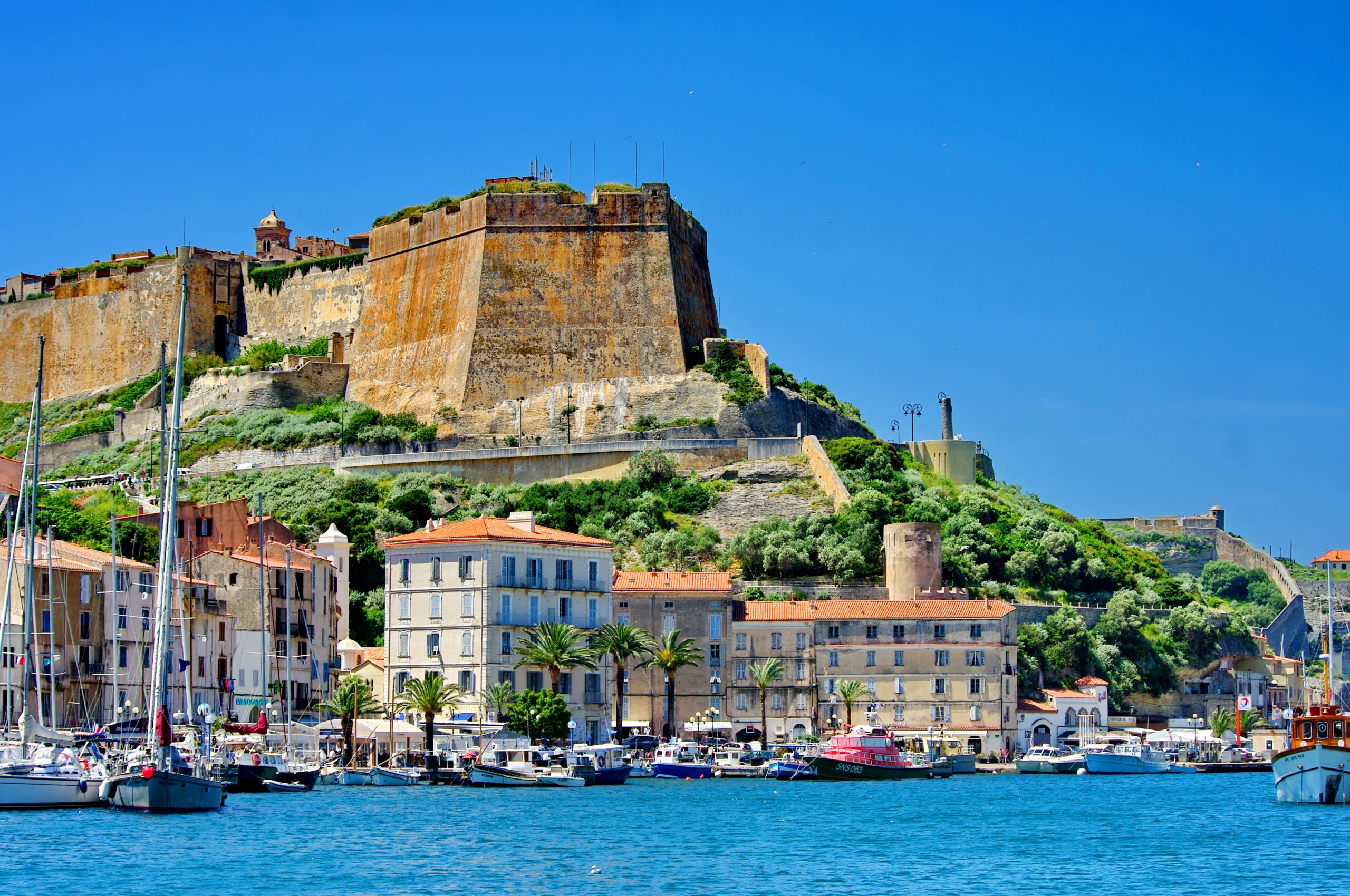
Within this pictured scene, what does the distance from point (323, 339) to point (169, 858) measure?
57.7 meters

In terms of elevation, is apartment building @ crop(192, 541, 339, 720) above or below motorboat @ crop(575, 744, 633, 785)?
above

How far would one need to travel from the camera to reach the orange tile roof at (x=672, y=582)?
2409 inches

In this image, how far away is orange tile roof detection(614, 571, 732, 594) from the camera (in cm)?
6119

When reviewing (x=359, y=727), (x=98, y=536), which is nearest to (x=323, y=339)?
(x=98, y=536)

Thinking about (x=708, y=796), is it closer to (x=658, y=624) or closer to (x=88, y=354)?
(x=658, y=624)

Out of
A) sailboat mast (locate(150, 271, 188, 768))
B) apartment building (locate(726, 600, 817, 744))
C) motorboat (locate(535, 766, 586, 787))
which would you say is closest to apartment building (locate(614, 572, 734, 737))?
apartment building (locate(726, 600, 817, 744))

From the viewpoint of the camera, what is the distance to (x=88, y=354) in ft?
308

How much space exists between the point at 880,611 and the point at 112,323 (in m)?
45.9

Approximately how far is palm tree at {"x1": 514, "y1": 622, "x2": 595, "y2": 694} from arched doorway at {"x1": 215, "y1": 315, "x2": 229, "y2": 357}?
4338 centimetres

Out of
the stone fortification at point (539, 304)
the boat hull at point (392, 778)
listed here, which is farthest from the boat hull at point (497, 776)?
the stone fortification at point (539, 304)

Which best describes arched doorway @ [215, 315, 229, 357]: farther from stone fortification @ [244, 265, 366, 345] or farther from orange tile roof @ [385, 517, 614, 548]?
orange tile roof @ [385, 517, 614, 548]

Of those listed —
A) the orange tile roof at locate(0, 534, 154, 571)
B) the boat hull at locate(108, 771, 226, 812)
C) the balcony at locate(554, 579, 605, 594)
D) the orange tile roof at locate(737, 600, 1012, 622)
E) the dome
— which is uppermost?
the dome

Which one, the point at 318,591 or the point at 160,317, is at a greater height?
the point at 160,317

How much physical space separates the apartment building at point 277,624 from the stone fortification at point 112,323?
3297cm
